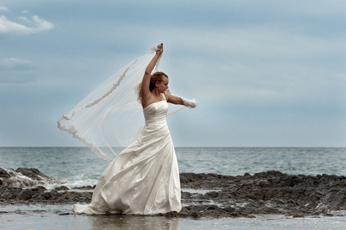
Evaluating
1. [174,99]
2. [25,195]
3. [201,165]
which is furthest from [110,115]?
[201,165]

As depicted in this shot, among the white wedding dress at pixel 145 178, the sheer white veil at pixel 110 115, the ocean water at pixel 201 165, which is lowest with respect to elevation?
the ocean water at pixel 201 165

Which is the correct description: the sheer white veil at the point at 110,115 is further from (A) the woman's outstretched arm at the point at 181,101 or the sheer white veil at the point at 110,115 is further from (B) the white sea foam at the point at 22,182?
(B) the white sea foam at the point at 22,182

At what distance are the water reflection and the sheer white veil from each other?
1.81m

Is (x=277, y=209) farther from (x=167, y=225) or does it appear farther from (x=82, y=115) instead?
(x=82, y=115)

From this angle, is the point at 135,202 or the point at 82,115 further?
the point at 82,115

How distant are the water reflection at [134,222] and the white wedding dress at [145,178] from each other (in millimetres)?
322

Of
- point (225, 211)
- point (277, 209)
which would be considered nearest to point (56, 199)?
point (225, 211)

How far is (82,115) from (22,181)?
311 inches

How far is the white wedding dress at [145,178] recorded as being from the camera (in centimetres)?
722

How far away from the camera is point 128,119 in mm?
8617

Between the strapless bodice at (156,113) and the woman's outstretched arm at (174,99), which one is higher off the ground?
the woman's outstretched arm at (174,99)

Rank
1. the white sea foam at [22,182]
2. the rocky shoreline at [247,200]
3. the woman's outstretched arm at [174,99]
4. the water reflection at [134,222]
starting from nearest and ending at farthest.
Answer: the water reflection at [134,222], the rocky shoreline at [247,200], the woman's outstretched arm at [174,99], the white sea foam at [22,182]

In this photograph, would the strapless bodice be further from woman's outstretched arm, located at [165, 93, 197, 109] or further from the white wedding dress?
woman's outstretched arm, located at [165, 93, 197, 109]

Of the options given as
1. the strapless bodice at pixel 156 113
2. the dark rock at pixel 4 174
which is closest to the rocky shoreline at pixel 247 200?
the strapless bodice at pixel 156 113
